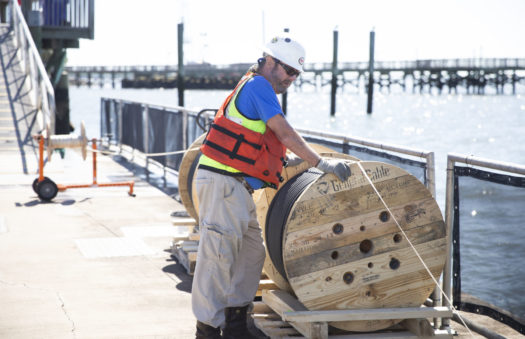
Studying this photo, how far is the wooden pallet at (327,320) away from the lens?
5.05 m

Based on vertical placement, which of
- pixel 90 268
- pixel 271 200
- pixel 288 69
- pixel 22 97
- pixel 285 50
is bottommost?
pixel 90 268

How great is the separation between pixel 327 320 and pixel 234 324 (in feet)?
2.28

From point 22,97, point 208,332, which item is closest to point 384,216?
point 208,332

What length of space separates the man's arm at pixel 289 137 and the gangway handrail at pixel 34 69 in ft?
38.5

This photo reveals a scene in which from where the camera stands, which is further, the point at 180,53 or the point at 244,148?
the point at 180,53

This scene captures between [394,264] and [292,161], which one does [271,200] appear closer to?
[292,161]

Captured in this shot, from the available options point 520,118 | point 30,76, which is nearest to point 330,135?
point 30,76

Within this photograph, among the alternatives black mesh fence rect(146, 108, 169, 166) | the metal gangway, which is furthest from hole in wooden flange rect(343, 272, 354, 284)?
the metal gangway

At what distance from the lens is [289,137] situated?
16.3 ft

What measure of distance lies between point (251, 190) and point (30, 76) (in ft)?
56.0

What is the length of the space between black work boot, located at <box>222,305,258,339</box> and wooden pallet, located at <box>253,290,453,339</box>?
0.16 metres

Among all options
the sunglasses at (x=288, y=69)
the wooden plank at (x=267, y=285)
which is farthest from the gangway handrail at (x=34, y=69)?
the sunglasses at (x=288, y=69)

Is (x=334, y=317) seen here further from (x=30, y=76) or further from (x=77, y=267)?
(x=30, y=76)

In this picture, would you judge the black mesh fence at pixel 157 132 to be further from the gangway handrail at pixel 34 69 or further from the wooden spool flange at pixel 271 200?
the wooden spool flange at pixel 271 200
